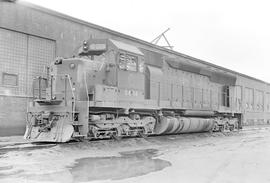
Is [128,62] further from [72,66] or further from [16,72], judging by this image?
[16,72]

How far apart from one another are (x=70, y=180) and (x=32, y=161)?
73.5 inches

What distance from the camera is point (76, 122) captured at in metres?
9.51

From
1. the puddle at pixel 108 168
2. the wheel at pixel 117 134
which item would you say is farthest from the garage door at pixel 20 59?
the puddle at pixel 108 168

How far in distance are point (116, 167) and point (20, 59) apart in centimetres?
879

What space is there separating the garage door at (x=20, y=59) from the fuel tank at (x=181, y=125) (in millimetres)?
5822

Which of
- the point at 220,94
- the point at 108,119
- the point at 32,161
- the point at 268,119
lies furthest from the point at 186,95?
the point at 268,119

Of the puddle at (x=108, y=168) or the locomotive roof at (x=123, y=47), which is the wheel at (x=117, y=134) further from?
the locomotive roof at (x=123, y=47)

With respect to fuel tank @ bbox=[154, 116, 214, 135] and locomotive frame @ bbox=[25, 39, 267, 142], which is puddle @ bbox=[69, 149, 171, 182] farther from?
fuel tank @ bbox=[154, 116, 214, 135]

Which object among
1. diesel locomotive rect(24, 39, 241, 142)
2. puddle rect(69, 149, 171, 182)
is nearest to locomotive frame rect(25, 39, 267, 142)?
diesel locomotive rect(24, 39, 241, 142)

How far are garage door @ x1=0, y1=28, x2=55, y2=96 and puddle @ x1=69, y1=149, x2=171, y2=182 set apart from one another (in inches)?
275

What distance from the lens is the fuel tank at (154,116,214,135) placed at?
1320cm

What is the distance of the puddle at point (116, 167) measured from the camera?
5911 millimetres

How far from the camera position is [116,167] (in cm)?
679

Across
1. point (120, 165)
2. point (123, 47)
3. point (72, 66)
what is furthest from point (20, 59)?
point (120, 165)
